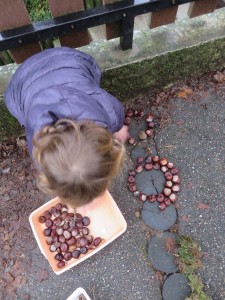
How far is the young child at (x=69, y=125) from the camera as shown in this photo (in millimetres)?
1332

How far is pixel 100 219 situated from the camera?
7.72 feet

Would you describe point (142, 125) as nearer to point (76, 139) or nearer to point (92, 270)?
point (92, 270)

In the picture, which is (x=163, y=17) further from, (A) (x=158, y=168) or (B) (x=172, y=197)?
(B) (x=172, y=197)

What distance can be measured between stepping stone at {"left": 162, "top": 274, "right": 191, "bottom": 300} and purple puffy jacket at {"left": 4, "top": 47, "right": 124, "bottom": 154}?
1075mm

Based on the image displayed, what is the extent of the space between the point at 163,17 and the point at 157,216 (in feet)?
4.39

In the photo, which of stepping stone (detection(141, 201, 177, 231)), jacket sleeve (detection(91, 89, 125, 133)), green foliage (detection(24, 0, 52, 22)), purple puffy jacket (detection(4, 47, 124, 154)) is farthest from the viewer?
green foliage (detection(24, 0, 52, 22))

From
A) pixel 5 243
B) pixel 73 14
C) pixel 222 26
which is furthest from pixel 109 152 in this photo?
pixel 222 26

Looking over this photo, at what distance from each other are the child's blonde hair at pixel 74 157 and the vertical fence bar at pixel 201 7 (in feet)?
4.58

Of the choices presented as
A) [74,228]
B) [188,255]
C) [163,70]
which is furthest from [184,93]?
[74,228]

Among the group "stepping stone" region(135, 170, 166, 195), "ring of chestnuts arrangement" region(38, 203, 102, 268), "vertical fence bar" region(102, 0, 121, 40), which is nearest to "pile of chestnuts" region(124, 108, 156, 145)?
"stepping stone" region(135, 170, 166, 195)

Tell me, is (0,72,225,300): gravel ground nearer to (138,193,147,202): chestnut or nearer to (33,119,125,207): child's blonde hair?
(138,193,147,202): chestnut

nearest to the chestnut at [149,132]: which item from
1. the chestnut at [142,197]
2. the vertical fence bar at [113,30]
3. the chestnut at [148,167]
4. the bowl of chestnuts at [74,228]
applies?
the chestnut at [148,167]

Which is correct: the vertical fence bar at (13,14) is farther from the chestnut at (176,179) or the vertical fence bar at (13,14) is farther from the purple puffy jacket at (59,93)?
the chestnut at (176,179)

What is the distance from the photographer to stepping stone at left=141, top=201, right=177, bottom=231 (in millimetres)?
2346
